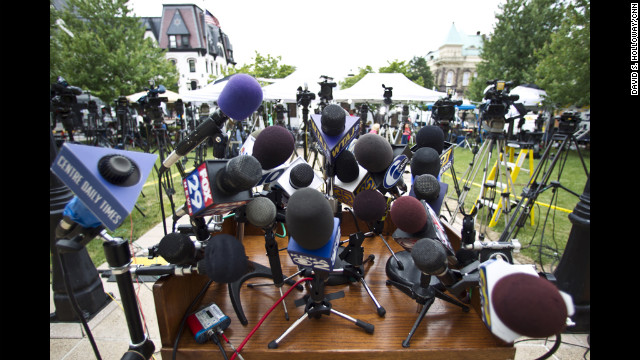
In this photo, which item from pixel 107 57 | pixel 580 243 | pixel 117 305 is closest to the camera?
pixel 580 243

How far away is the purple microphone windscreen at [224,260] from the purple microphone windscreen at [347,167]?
842mm

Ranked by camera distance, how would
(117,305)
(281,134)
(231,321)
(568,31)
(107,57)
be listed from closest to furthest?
(281,134) → (231,321) → (117,305) → (568,31) → (107,57)

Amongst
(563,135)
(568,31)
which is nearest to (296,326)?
(563,135)

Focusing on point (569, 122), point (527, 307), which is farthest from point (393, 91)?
point (527, 307)

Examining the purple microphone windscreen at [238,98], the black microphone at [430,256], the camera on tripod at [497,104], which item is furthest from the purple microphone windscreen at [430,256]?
the camera on tripod at [497,104]

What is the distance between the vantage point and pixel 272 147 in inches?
53.2

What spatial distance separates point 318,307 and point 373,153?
35.2 inches

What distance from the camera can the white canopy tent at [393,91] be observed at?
9.08 m

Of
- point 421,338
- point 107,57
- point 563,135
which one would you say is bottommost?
point 421,338

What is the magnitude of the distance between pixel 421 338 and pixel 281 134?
128cm

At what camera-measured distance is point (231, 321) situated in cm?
151

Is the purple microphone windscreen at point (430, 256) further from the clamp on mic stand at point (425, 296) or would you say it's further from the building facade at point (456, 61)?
the building facade at point (456, 61)

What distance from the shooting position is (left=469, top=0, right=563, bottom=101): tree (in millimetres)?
18344
